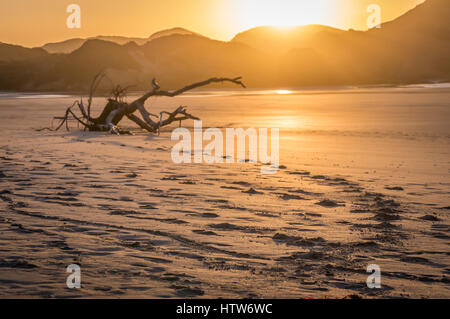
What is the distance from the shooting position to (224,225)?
17.9ft

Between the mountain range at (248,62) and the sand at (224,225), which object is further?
the mountain range at (248,62)

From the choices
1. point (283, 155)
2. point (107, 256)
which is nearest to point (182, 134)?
point (283, 155)

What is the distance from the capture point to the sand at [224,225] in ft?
12.8

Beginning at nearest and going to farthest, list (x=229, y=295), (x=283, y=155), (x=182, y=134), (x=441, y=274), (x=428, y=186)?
(x=229, y=295)
(x=441, y=274)
(x=428, y=186)
(x=283, y=155)
(x=182, y=134)

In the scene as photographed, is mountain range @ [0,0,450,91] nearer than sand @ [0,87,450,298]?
No

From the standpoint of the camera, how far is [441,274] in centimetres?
409

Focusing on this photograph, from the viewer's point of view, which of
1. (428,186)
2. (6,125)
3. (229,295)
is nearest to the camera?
(229,295)

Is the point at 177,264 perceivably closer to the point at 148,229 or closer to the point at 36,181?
the point at 148,229

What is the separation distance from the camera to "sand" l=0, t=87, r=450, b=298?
389 centimetres

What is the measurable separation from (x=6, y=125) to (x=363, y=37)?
151330 mm

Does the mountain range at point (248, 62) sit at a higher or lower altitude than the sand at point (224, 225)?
higher

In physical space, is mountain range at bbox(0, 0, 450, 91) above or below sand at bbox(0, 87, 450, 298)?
above

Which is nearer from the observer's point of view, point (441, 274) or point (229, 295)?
point (229, 295)

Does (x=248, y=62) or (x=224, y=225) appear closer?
(x=224, y=225)
